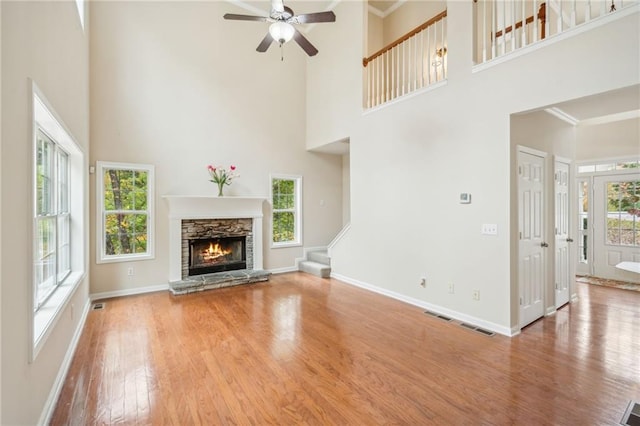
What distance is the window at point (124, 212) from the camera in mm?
4836

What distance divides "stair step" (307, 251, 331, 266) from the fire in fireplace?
152 cm

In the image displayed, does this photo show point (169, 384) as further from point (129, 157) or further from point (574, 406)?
point (129, 157)

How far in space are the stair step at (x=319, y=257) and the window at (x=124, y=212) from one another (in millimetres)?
3247

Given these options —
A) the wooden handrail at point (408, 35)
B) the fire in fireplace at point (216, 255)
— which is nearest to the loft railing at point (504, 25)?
the wooden handrail at point (408, 35)

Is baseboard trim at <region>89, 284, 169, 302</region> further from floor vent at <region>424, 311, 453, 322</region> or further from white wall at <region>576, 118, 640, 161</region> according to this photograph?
white wall at <region>576, 118, 640, 161</region>

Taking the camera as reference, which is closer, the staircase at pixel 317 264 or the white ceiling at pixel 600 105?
the white ceiling at pixel 600 105

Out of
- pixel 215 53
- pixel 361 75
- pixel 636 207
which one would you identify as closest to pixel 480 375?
pixel 361 75

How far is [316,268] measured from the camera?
6.31m

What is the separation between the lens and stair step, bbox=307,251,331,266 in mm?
6472

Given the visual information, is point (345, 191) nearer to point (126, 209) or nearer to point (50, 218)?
point (126, 209)

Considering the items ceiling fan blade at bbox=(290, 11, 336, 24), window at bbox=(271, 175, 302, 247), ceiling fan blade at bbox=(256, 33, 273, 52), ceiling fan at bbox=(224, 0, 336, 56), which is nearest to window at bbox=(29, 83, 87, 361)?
ceiling fan at bbox=(224, 0, 336, 56)

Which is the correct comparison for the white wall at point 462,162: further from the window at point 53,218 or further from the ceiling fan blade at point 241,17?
the window at point 53,218

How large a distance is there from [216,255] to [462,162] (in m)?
4.68

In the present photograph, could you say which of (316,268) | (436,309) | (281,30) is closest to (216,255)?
A: (316,268)
